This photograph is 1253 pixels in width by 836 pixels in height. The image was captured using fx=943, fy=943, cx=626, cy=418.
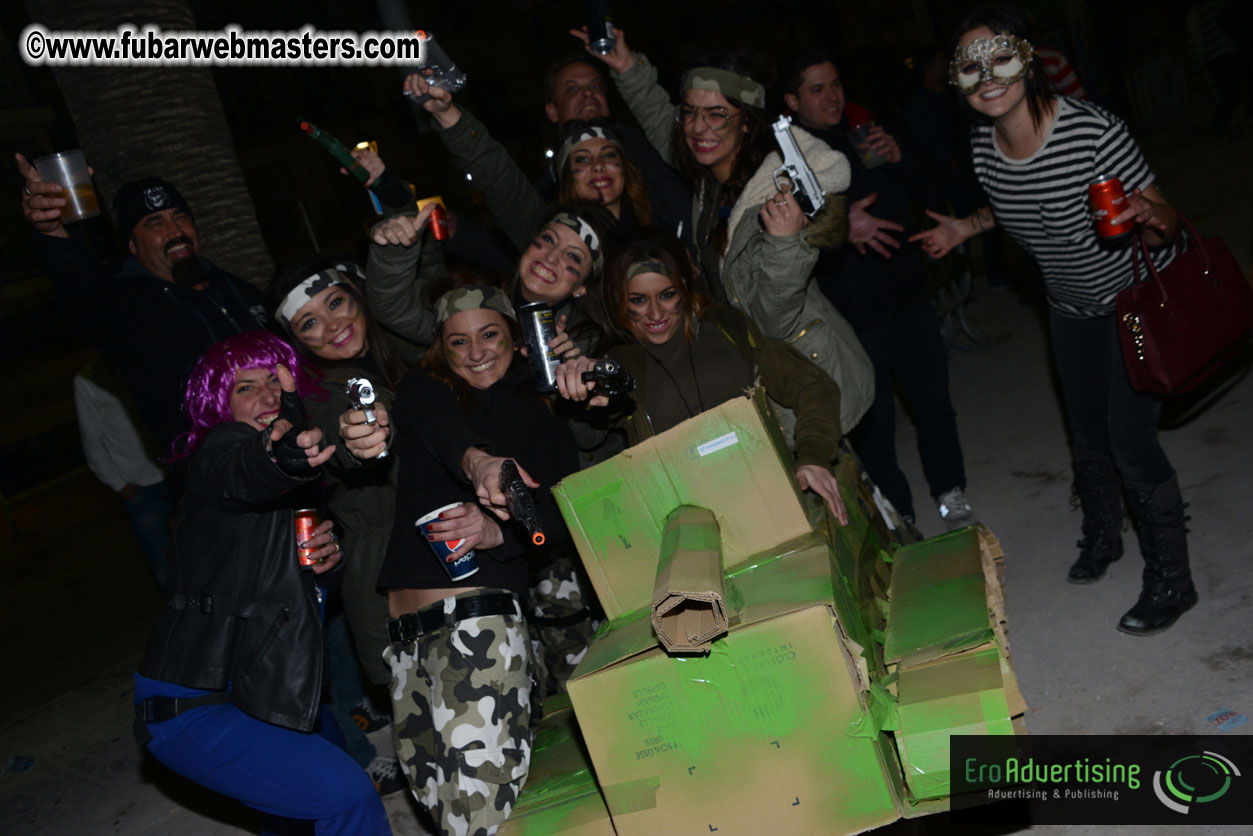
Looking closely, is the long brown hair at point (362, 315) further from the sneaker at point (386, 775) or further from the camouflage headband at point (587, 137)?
the sneaker at point (386, 775)

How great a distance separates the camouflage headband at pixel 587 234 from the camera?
3.78 m

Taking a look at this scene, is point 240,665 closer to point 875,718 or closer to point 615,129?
point 875,718

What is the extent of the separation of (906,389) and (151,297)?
3655mm

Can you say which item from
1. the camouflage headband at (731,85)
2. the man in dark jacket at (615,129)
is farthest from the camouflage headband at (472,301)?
the camouflage headband at (731,85)

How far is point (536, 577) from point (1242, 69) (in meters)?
12.2

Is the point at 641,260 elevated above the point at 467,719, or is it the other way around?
the point at 641,260

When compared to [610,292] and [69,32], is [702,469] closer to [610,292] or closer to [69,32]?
[610,292]

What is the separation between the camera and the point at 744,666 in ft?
7.91

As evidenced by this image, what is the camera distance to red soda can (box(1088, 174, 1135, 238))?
3061 millimetres

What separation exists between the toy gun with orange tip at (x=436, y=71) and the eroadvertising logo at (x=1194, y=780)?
142 inches

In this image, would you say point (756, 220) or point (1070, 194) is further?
point (756, 220)

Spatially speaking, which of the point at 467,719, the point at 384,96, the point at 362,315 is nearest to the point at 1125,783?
the point at 467,719

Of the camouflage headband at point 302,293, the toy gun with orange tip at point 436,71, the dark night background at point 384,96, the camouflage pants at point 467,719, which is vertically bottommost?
the camouflage pants at point 467,719

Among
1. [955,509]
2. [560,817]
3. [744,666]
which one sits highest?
[744,666]
